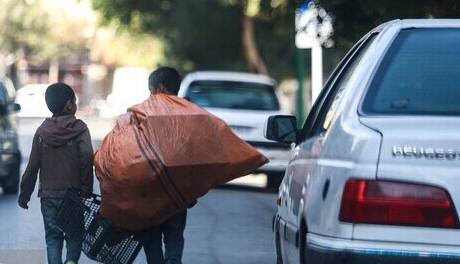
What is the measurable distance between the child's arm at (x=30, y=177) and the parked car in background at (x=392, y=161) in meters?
3.05

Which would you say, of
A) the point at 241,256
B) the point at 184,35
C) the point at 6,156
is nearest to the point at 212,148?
the point at 241,256

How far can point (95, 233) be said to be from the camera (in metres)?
7.27

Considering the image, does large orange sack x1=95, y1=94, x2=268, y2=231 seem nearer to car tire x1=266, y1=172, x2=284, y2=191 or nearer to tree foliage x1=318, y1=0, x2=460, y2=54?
tree foliage x1=318, y1=0, x2=460, y2=54

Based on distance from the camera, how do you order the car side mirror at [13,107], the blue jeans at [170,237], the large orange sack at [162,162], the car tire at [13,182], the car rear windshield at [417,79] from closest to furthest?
the car rear windshield at [417,79] < the large orange sack at [162,162] < the blue jeans at [170,237] < the car tire at [13,182] < the car side mirror at [13,107]

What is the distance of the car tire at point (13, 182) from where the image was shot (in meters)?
16.7

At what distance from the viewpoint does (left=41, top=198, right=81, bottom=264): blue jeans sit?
7.84 metres

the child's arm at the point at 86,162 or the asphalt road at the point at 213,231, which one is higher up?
the child's arm at the point at 86,162

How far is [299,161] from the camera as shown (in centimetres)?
609

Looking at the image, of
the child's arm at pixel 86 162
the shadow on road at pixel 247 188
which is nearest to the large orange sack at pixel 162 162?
the child's arm at pixel 86 162

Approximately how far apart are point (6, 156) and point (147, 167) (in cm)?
1003

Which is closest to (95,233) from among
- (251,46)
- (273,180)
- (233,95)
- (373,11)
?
(373,11)

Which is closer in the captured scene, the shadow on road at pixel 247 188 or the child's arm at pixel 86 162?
the child's arm at pixel 86 162

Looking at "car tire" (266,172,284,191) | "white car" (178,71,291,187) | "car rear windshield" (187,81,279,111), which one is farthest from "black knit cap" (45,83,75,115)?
"car tire" (266,172,284,191)

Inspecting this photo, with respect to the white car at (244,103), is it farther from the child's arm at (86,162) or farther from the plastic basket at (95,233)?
the plastic basket at (95,233)
